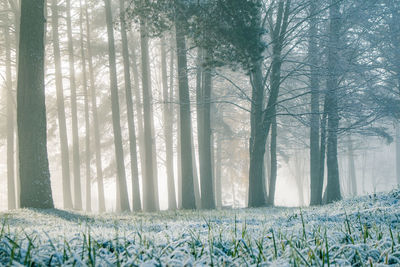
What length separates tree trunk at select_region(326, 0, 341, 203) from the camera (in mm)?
13055

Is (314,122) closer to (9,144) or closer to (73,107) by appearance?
(73,107)

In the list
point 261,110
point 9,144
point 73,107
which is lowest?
point 9,144

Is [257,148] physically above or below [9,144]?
below

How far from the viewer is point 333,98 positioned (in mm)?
13688

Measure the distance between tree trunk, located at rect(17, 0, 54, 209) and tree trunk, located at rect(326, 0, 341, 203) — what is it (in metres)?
9.34

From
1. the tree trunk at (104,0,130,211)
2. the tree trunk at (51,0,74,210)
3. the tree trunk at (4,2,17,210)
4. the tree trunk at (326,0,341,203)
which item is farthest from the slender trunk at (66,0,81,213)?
the tree trunk at (326,0,341,203)

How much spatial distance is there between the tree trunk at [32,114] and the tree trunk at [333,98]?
30.6 ft

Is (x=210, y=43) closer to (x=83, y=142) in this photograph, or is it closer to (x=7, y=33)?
(x=7, y=33)

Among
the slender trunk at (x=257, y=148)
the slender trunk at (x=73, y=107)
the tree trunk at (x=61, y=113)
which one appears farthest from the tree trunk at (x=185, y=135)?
the slender trunk at (x=73, y=107)

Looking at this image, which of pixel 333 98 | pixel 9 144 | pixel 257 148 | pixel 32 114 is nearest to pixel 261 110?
pixel 257 148

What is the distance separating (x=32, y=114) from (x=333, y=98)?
10351 mm

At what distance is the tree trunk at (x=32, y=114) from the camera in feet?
32.8

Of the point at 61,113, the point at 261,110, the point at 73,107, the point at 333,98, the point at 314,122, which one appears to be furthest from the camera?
the point at 73,107

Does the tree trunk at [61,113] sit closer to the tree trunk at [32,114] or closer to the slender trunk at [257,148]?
the tree trunk at [32,114]
